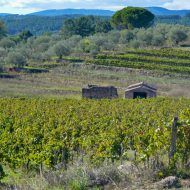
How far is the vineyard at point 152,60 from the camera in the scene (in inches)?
1981

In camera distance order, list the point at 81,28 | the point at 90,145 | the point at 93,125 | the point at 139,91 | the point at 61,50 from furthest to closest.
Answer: the point at 81,28 → the point at 61,50 → the point at 139,91 → the point at 93,125 → the point at 90,145

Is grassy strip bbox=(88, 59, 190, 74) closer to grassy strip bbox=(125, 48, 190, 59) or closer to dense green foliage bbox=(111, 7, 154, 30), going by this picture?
grassy strip bbox=(125, 48, 190, 59)

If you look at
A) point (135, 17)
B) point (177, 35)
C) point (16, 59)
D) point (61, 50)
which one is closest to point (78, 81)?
point (16, 59)

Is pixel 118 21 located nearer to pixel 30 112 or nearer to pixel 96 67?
pixel 96 67

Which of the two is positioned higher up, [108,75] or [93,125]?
[93,125]

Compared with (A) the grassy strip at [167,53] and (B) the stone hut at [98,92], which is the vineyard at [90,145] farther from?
(A) the grassy strip at [167,53]

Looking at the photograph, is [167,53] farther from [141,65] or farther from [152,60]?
[141,65]

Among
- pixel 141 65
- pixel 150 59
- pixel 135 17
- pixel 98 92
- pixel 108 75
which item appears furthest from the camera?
pixel 135 17

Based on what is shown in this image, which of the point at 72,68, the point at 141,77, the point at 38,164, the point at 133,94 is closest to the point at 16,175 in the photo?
the point at 38,164

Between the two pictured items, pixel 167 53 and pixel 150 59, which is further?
pixel 167 53

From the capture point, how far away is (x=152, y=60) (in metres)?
53.7

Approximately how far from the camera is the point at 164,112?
20.1 metres

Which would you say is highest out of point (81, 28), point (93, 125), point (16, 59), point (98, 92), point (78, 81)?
point (81, 28)

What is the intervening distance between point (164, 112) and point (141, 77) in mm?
27401
